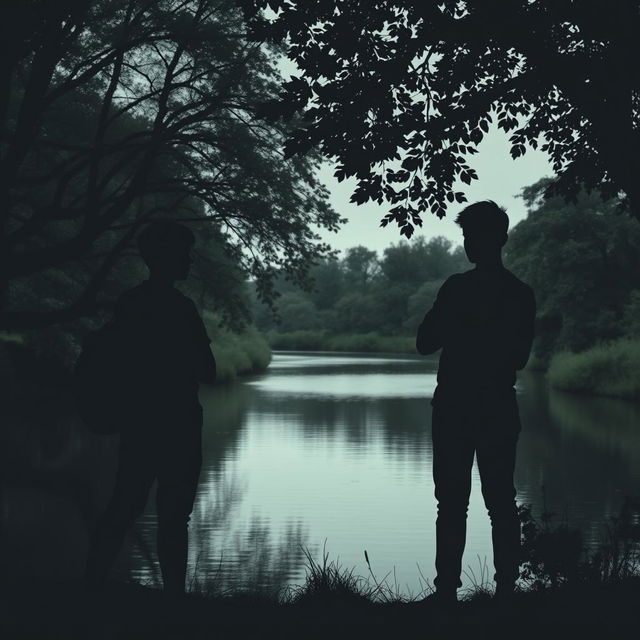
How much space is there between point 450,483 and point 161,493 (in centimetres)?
141

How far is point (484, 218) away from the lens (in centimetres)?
497

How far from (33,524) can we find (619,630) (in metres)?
7.87

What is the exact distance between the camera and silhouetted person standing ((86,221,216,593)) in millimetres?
4707

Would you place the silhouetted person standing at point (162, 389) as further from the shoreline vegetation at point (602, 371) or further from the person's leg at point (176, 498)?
the shoreline vegetation at point (602, 371)

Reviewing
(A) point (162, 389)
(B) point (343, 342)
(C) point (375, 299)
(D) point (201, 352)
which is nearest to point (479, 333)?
(D) point (201, 352)

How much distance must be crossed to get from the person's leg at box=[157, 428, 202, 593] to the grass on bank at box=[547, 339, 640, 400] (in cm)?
2504

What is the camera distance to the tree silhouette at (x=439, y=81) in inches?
252

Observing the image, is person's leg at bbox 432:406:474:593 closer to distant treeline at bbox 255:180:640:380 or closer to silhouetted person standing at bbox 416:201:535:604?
silhouetted person standing at bbox 416:201:535:604

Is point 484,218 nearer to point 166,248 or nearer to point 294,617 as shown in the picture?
point 166,248

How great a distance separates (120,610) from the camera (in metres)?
4.83

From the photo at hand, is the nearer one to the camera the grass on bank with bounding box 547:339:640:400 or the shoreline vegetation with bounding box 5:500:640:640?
the shoreline vegetation with bounding box 5:500:640:640

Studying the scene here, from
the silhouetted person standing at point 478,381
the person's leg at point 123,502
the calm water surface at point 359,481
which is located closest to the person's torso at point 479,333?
the silhouetted person standing at point 478,381

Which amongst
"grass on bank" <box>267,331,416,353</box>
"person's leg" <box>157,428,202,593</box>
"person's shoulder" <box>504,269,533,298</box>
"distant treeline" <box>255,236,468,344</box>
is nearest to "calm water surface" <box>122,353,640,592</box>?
"person's leg" <box>157,428,202,593</box>

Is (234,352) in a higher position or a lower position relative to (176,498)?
lower
